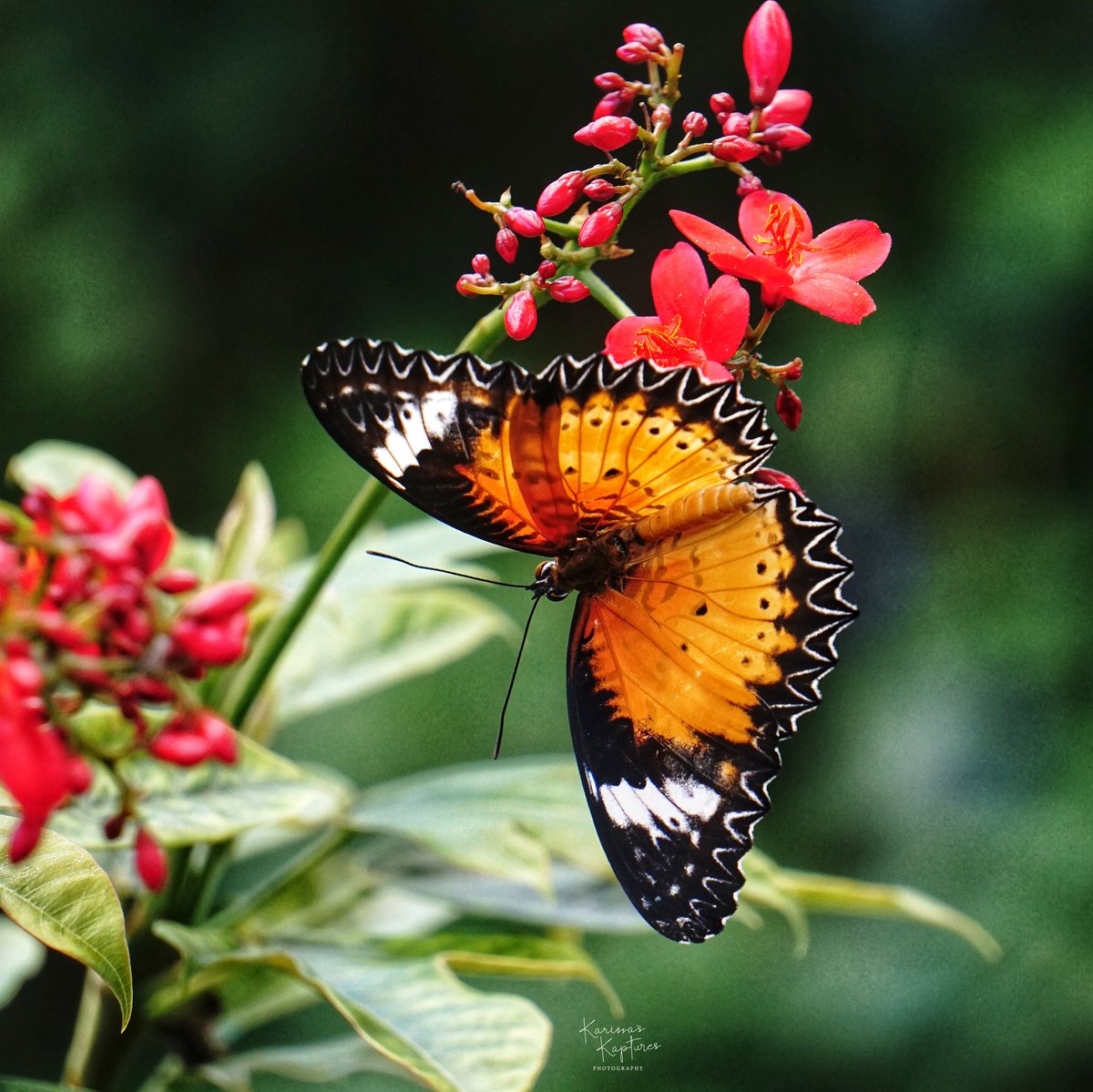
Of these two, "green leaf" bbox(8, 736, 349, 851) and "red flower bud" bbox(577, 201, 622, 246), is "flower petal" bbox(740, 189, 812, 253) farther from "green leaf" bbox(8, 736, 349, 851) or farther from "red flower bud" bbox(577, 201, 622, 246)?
"green leaf" bbox(8, 736, 349, 851)

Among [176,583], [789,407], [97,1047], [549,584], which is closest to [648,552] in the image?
[549,584]

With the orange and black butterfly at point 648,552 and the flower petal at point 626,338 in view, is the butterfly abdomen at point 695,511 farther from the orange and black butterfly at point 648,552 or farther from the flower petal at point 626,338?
the flower petal at point 626,338

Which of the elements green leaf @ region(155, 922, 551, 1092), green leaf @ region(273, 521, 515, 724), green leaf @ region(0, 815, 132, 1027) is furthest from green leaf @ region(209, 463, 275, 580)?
green leaf @ region(0, 815, 132, 1027)

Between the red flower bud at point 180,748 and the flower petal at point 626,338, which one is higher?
the flower petal at point 626,338

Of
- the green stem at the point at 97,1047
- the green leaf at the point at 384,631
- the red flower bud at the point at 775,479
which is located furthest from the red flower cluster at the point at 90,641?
the green leaf at the point at 384,631

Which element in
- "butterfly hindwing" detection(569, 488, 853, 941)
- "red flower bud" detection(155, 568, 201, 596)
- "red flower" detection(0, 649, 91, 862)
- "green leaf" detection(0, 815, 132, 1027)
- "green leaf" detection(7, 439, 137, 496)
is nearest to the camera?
"red flower" detection(0, 649, 91, 862)
